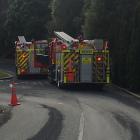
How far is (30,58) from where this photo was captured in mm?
38969

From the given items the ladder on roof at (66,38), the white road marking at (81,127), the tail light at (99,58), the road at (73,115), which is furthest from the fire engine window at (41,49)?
the white road marking at (81,127)

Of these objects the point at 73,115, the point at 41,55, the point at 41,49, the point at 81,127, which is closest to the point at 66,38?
the point at 41,55

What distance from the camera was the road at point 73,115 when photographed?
50.8 feet

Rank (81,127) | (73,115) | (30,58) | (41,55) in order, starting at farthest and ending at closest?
(30,58) < (41,55) < (73,115) < (81,127)

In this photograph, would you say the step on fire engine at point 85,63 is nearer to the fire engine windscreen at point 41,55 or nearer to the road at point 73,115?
the road at point 73,115

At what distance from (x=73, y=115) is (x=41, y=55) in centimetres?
1808

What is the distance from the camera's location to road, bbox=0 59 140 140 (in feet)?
50.8

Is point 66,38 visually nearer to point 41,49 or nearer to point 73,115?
point 41,49

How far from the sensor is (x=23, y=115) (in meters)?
19.8

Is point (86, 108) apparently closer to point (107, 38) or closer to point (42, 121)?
point (42, 121)

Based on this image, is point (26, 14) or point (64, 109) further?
point (26, 14)

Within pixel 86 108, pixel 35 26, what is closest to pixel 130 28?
pixel 86 108

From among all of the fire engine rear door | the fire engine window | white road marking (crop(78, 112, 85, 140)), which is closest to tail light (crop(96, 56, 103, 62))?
the fire engine rear door

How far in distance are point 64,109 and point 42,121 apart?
3558 mm
